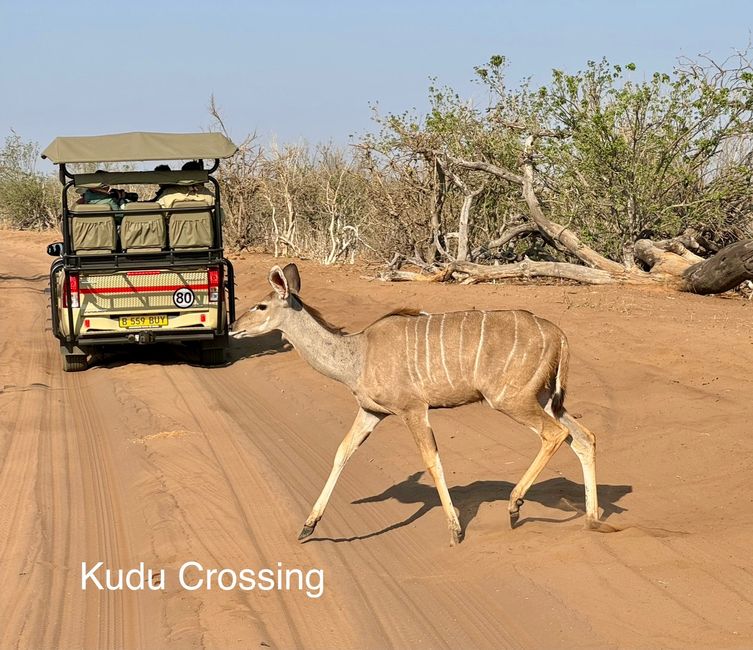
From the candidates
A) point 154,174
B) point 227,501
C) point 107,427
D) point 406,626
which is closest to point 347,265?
point 154,174

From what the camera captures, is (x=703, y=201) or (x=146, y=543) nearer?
(x=146, y=543)

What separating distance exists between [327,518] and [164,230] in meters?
6.90

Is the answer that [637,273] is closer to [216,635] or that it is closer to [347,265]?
[347,265]

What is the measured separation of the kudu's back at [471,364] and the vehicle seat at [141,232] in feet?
22.3

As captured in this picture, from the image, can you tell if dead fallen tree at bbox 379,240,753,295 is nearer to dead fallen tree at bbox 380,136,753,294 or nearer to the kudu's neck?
dead fallen tree at bbox 380,136,753,294

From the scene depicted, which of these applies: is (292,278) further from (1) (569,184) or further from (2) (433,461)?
(1) (569,184)

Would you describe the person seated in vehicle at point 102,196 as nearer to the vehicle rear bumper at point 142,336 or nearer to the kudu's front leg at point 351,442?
the vehicle rear bumper at point 142,336

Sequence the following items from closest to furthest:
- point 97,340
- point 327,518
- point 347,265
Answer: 1. point 327,518
2. point 97,340
3. point 347,265

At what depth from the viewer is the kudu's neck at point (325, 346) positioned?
7.03 meters

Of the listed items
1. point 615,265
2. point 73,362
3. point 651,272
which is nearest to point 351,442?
point 73,362

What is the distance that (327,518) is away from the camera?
23.6 feet

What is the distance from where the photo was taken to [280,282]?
7113 millimetres

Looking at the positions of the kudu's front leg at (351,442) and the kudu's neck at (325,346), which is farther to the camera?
the kudu's neck at (325,346)

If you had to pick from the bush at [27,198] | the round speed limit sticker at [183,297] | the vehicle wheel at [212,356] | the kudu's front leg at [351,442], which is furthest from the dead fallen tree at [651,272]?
the bush at [27,198]
